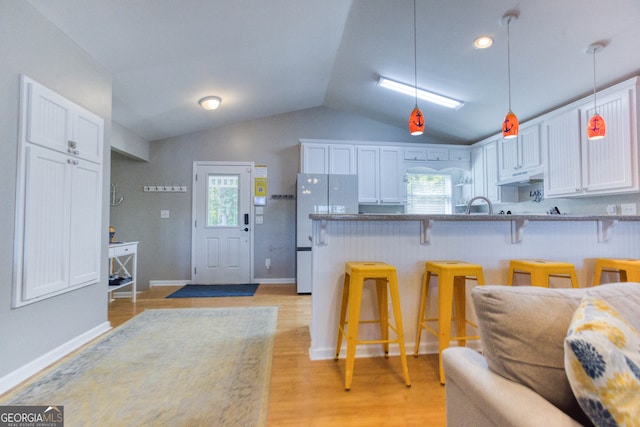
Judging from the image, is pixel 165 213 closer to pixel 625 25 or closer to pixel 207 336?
pixel 207 336

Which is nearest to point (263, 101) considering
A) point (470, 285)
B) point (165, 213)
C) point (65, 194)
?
point (165, 213)

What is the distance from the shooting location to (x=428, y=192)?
4.86 metres

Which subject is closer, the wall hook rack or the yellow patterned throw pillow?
the yellow patterned throw pillow

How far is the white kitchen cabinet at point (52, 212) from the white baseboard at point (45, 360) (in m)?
0.41

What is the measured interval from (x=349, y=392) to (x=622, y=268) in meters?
2.09

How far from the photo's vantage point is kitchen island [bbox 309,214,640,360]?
6.73ft

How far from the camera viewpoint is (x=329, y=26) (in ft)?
9.18

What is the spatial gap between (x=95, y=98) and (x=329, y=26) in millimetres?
2262

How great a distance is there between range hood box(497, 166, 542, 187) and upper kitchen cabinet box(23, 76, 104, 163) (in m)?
4.70

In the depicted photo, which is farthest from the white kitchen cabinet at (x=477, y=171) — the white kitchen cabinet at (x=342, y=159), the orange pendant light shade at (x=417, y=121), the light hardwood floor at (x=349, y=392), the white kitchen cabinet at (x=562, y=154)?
the light hardwood floor at (x=349, y=392)

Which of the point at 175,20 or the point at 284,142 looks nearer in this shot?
the point at 175,20

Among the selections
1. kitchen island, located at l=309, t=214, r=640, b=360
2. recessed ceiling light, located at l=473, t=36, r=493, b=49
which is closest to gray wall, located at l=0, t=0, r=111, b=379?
kitchen island, located at l=309, t=214, r=640, b=360

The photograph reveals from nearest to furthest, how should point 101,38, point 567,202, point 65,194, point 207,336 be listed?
point 65,194, point 101,38, point 207,336, point 567,202

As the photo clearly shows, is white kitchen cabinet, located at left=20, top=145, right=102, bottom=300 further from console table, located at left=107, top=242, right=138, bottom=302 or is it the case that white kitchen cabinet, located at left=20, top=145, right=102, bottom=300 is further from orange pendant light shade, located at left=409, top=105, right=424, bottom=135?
orange pendant light shade, located at left=409, top=105, right=424, bottom=135
